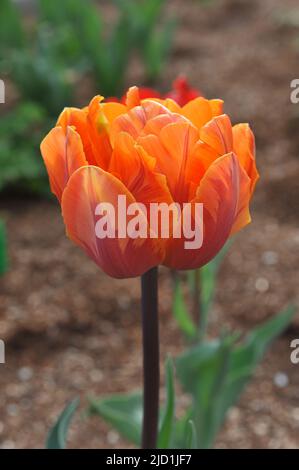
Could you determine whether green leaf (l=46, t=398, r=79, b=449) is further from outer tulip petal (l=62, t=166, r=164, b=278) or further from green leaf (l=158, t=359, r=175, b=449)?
outer tulip petal (l=62, t=166, r=164, b=278)

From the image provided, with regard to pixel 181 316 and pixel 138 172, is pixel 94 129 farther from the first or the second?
pixel 181 316

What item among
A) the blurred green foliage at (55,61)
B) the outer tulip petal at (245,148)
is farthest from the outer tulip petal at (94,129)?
the blurred green foliage at (55,61)

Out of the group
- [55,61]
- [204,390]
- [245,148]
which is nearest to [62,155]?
[245,148]

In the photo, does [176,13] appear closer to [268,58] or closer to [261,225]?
[268,58]

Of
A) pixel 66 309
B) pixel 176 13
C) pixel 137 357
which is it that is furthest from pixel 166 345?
pixel 176 13

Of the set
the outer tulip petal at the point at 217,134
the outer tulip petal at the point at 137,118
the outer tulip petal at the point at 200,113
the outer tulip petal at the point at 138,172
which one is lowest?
the outer tulip petal at the point at 138,172

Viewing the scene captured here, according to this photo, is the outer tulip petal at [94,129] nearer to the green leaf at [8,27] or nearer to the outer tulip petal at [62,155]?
the outer tulip petal at [62,155]
